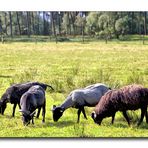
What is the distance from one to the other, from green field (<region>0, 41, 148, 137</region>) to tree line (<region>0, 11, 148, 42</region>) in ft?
0.54

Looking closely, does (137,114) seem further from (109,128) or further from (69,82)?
(69,82)

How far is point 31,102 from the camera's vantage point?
7.15 meters

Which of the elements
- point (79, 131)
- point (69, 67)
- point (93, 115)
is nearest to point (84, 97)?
point (93, 115)

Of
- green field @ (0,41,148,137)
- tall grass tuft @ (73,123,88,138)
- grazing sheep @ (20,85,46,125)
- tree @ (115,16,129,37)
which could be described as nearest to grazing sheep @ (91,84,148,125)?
green field @ (0,41,148,137)

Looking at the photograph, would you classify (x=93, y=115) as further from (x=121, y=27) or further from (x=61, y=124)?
(x=121, y=27)

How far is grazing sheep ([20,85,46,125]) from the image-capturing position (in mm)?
7039

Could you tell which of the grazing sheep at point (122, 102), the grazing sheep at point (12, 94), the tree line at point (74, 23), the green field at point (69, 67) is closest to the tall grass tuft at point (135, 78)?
the green field at point (69, 67)

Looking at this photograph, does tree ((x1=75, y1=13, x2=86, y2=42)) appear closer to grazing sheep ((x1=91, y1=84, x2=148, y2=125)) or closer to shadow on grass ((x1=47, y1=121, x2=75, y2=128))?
grazing sheep ((x1=91, y1=84, x2=148, y2=125))

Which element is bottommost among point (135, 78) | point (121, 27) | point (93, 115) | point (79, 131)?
point (79, 131)

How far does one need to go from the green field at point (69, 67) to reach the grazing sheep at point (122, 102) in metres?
0.14

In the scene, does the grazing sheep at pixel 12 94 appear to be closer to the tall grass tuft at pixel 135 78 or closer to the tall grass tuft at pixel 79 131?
the tall grass tuft at pixel 79 131

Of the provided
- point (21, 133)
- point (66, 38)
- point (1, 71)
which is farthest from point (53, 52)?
point (21, 133)

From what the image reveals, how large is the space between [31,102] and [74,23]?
1.27m

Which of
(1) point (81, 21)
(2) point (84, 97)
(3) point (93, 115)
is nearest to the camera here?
(3) point (93, 115)
